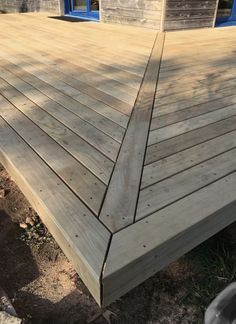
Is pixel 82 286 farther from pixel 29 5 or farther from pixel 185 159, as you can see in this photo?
pixel 29 5

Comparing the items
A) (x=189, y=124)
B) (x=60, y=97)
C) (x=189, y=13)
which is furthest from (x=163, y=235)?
(x=189, y=13)

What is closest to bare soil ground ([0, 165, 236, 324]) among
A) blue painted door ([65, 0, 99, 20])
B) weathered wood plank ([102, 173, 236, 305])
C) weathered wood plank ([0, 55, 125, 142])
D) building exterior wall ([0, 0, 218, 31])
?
weathered wood plank ([102, 173, 236, 305])

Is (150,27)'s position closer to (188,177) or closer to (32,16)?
(32,16)

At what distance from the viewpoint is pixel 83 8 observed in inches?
271

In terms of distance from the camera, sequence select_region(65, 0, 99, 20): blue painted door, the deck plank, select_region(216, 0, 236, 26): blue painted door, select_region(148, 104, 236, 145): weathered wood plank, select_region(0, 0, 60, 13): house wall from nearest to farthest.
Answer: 1. the deck plank
2. select_region(148, 104, 236, 145): weathered wood plank
3. select_region(216, 0, 236, 26): blue painted door
4. select_region(65, 0, 99, 20): blue painted door
5. select_region(0, 0, 60, 13): house wall

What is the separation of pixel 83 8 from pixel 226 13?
3021mm

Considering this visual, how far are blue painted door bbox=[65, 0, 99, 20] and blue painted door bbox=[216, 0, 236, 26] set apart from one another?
241cm

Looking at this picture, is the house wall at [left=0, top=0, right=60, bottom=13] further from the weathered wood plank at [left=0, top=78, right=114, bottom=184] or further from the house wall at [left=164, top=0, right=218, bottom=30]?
the weathered wood plank at [left=0, top=78, right=114, bottom=184]

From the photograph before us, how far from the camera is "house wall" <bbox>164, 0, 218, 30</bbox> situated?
4898 mm

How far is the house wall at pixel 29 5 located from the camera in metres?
7.55

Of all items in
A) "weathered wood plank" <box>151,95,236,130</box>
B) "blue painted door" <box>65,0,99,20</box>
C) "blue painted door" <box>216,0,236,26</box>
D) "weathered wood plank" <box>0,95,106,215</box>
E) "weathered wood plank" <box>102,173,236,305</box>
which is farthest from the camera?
"blue painted door" <box>65,0,99,20</box>

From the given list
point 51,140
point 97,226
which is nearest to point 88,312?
point 97,226

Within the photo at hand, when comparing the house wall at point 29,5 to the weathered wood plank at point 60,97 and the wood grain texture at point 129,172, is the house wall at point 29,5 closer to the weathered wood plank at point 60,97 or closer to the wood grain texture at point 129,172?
the weathered wood plank at point 60,97

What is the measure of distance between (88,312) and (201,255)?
713 mm
